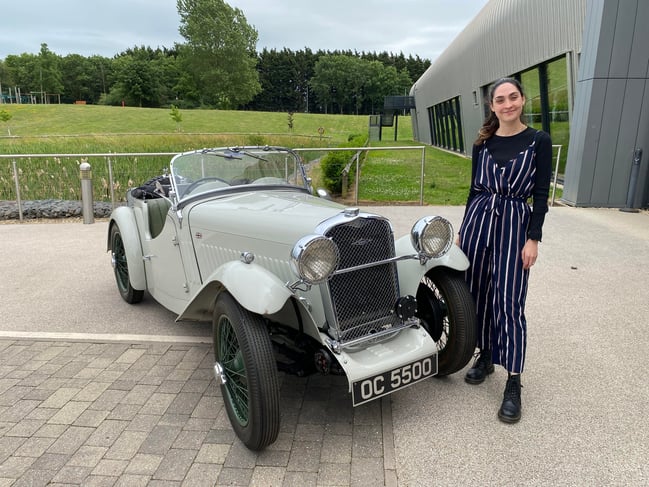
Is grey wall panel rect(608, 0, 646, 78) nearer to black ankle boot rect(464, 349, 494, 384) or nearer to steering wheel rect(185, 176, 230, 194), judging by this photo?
black ankle boot rect(464, 349, 494, 384)

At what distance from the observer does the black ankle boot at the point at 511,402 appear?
275cm

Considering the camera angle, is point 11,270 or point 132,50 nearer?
point 11,270

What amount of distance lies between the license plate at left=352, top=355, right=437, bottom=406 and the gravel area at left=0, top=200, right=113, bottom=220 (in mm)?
8630

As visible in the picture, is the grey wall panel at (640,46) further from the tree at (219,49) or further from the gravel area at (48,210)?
the tree at (219,49)

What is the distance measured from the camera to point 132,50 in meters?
99.8

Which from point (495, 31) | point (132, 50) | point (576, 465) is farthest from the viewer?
point (132, 50)

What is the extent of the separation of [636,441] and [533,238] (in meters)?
1.26

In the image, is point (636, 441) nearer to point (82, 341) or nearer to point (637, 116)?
point (82, 341)

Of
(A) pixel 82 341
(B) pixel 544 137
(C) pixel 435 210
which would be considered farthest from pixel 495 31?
(A) pixel 82 341

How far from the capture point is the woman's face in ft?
8.75

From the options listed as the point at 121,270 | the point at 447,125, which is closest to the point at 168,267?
the point at 121,270

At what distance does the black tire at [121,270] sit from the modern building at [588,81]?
6.81m

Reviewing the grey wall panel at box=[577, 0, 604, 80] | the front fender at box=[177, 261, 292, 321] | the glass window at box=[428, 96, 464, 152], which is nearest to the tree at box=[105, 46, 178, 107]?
the glass window at box=[428, 96, 464, 152]

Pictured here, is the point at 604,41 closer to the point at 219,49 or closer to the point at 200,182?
the point at 200,182
